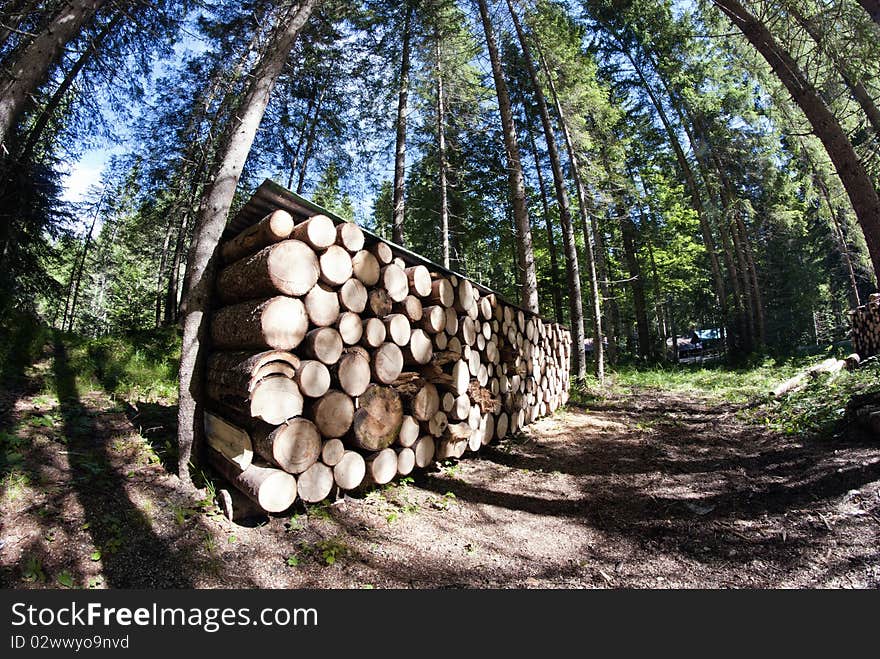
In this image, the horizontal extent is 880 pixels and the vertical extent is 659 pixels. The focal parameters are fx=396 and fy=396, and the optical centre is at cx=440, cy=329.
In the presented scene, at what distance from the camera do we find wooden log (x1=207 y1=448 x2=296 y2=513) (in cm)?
276

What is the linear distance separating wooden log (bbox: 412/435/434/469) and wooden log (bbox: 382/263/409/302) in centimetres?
149

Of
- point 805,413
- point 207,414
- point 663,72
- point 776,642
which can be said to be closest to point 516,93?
point 663,72

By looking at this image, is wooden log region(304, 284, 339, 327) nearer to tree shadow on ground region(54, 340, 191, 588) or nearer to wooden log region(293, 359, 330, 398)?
wooden log region(293, 359, 330, 398)

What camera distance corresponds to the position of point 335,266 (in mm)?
3332

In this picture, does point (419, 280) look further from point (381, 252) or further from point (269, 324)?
point (269, 324)

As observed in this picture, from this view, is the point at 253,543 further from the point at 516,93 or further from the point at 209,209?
the point at 516,93

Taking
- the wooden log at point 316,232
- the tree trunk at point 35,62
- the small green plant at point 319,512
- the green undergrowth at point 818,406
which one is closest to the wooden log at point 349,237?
the wooden log at point 316,232

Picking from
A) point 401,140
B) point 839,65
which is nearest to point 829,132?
point 839,65

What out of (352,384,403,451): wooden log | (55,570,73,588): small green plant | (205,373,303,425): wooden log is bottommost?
(55,570,73,588): small green plant

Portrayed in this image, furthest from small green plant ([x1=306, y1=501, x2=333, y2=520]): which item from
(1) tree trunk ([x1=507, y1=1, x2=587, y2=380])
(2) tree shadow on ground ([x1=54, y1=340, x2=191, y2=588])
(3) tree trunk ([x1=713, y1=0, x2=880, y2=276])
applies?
(1) tree trunk ([x1=507, y1=1, x2=587, y2=380])

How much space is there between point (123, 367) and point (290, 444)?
4361 millimetres

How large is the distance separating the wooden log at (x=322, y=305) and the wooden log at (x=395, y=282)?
642mm

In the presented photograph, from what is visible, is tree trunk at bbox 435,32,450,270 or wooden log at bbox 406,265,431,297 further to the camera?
tree trunk at bbox 435,32,450,270

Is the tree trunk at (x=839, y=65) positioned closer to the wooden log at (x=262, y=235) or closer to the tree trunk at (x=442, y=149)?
the wooden log at (x=262, y=235)
